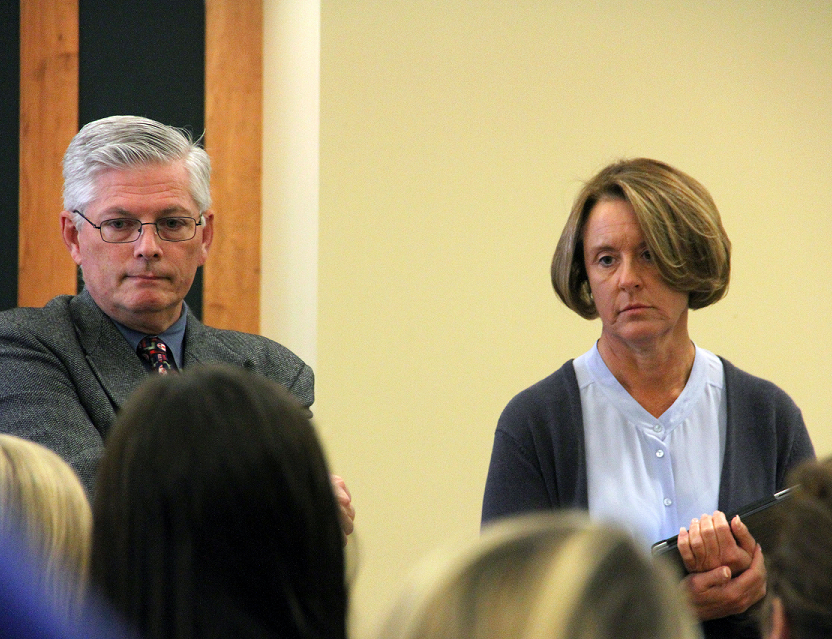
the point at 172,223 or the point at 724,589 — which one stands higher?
the point at 172,223

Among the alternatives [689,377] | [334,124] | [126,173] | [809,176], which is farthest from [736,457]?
[809,176]

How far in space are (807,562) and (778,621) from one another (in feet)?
0.22

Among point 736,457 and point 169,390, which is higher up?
point 169,390

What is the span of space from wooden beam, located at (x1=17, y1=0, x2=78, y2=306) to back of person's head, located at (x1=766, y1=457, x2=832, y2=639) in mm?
2566

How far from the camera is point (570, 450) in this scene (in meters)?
1.98

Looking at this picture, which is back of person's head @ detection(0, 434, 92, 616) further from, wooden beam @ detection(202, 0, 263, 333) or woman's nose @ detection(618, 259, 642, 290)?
wooden beam @ detection(202, 0, 263, 333)

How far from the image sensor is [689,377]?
6.83ft

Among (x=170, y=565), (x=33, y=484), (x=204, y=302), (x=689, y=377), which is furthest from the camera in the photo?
(x=204, y=302)

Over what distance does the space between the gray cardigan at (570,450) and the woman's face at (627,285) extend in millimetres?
156

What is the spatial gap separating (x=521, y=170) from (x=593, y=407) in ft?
4.75

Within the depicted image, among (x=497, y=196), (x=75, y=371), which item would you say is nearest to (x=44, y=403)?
(x=75, y=371)

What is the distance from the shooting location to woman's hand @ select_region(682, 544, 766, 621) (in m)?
1.73

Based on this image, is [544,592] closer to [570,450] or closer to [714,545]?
[714,545]

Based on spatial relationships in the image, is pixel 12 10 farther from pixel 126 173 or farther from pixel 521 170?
pixel 521 170
